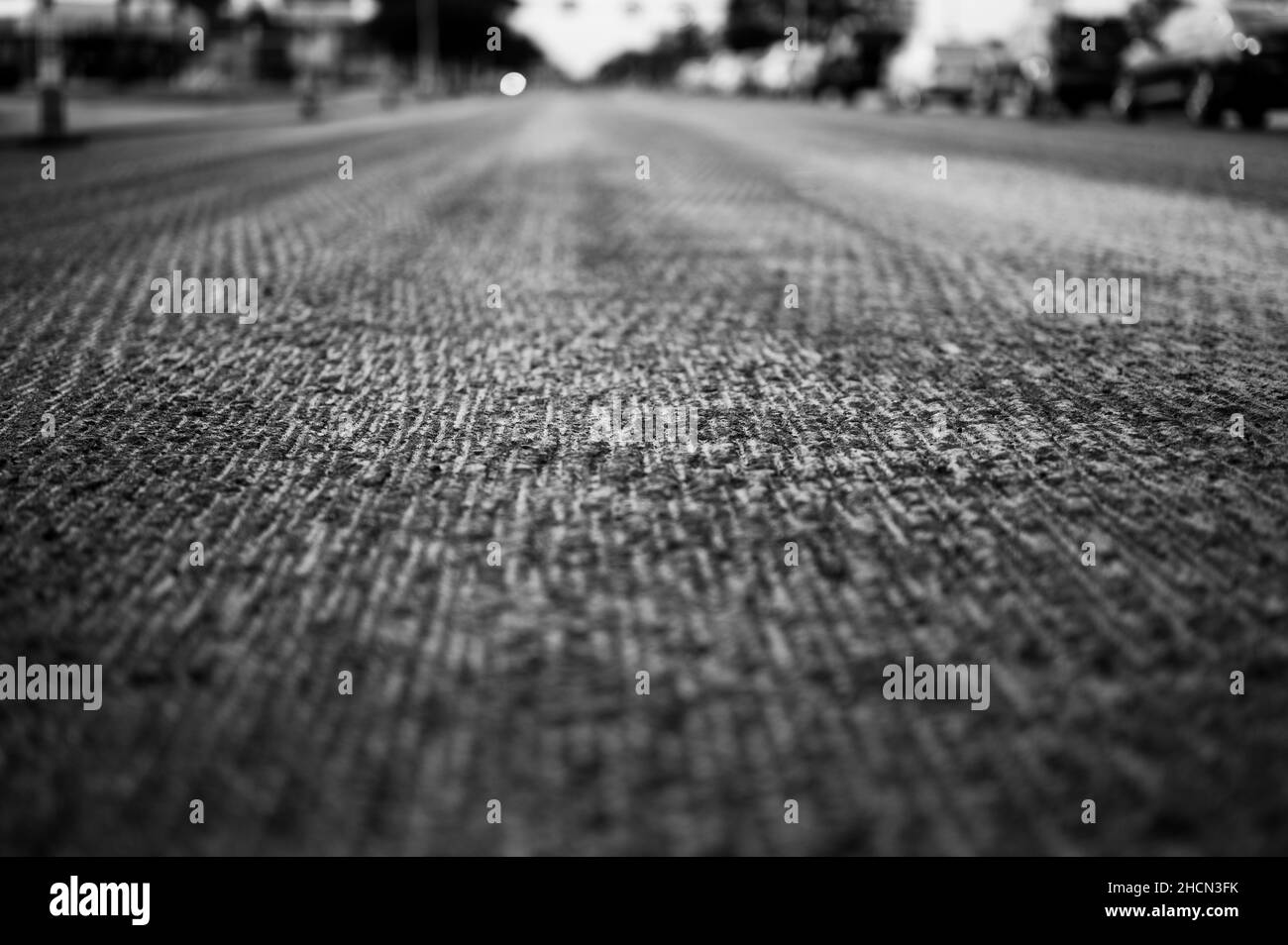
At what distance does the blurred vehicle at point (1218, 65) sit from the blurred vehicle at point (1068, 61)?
2.91 meters

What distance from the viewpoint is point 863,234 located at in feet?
26.4

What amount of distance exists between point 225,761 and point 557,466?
1559 millimetres

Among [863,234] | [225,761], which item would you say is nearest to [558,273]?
[863,234]

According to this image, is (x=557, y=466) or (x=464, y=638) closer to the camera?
(x=464, y=638)

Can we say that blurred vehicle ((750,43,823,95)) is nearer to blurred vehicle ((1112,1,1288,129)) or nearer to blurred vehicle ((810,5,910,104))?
blurred vehicle ((810,5,910,104))

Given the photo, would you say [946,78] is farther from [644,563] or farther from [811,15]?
[811,15]

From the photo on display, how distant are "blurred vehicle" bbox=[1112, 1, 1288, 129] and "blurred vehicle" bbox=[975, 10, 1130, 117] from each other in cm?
291

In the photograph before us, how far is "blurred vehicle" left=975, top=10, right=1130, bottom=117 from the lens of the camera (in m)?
26.2

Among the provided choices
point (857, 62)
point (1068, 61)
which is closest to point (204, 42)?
point (857, 62)

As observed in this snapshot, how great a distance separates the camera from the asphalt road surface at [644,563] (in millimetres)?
1761

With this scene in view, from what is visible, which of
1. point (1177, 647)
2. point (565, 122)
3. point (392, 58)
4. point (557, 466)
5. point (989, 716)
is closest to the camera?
point (989, 716)

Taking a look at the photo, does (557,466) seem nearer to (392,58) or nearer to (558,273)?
(558,273)

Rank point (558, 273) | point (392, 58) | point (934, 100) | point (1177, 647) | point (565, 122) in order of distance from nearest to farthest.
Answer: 1. point (1177, 647)
2. point (558, 273)
3. point (565, 122)
4. point (934, 100)
5. point (392, 58)

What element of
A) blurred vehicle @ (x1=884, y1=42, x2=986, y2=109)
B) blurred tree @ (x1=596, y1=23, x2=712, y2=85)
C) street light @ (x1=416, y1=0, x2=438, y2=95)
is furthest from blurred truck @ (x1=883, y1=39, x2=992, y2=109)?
blurred tree @ (x1=596, y1=23, x2=712, y2=85)
